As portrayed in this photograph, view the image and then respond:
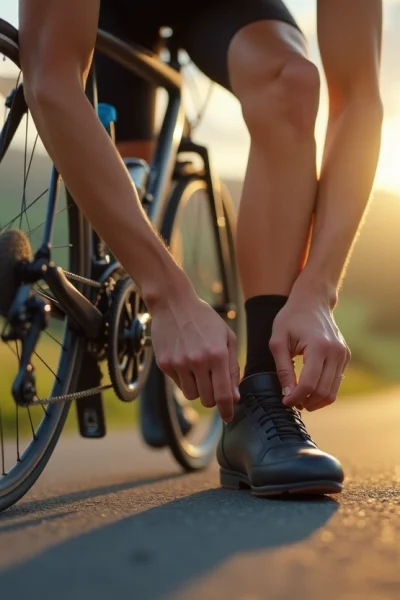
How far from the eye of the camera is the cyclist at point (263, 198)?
1.51 meters

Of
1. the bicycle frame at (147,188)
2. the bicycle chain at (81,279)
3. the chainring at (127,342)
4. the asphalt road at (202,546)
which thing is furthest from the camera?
the chainring at (127,342)

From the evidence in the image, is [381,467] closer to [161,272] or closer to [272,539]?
[161,272]

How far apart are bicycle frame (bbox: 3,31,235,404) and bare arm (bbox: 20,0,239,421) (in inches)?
6.8

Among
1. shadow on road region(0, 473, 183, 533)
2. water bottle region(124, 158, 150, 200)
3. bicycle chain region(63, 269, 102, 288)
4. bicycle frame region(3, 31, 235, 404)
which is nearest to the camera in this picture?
shadow on road region(0, 473, 183, 533)

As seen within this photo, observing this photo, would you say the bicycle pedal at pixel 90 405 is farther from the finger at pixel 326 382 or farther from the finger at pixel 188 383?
the finger at pixel 326 382

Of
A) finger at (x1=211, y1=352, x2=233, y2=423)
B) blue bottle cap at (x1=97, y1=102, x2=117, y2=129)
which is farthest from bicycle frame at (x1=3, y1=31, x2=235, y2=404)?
finger at (x1=211, y1=352, x2=233, y2=423)

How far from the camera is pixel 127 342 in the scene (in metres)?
1.98

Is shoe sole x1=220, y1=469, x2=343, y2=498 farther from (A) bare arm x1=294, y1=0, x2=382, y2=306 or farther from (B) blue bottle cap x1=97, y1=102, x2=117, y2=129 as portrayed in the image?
(B) blue bottle cap x1=97, y1=102, x2=117, y2=129

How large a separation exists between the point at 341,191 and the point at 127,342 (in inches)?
22.0

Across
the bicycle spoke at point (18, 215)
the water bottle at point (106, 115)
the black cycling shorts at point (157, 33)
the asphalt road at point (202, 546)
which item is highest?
the black cycling shorts at point (157, 33)

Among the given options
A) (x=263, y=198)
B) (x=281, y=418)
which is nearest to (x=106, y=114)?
(x=263, y=198)

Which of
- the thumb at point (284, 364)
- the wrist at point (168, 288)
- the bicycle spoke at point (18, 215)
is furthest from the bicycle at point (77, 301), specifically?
the thumb at point (284, 364)

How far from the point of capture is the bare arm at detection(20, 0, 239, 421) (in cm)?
151

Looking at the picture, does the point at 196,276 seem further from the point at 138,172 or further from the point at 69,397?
the point at 69,397
